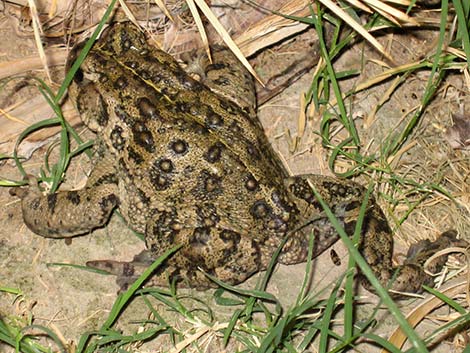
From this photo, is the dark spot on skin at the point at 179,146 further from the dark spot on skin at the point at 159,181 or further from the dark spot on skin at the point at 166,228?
the dark spot on skin at the point at 166,228

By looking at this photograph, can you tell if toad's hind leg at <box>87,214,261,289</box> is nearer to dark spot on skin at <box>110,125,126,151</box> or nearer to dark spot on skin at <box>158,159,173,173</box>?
dark spot on skin at <box>158,159,173,173</box>

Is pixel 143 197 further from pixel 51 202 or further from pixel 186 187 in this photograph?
pixel 51 202

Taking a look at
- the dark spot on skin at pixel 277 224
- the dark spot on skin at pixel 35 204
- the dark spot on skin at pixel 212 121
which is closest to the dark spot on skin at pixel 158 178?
the dark spot on skin at pixel 212 121

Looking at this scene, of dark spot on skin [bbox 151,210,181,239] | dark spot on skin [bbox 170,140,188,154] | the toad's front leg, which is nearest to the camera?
dark spot on skin [bbox 170,140,188,154]

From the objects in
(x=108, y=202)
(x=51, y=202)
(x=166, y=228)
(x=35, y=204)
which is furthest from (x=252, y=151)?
(x=35, y=204)

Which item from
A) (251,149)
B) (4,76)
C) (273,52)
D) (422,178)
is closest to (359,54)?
(273,52)

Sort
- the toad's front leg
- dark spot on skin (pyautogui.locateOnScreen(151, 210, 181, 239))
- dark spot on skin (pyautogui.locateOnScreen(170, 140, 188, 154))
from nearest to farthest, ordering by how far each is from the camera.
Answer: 1. dark spot on skin (pyautogui.locateOnScreen(170, 140, 188, 154))
2. dark spot on skin (pyautogui.locateOnScreen(151, 210, 181, 239))
3. the toad's front leg

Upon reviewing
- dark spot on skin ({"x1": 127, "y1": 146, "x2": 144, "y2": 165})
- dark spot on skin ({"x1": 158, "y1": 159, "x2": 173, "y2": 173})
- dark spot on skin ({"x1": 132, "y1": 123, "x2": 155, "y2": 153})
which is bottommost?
dark spot on skin ({"x1": 158, "y1": 159, "x2": 173, "y2": 173})

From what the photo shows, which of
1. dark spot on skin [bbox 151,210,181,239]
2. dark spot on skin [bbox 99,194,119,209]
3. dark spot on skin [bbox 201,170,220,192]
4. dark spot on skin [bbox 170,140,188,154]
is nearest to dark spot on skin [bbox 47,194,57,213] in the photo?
dark spot on skin [bbox 99,194,119,209]
